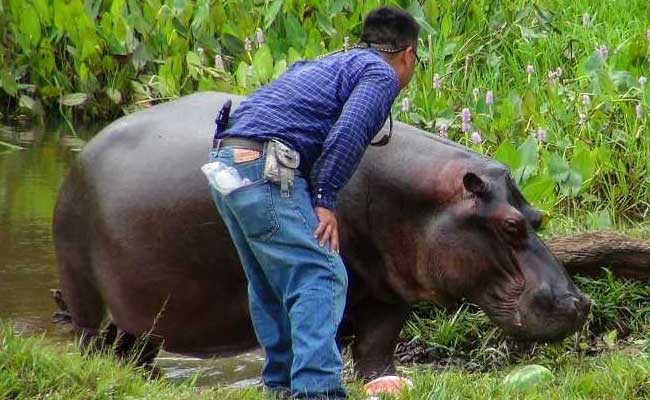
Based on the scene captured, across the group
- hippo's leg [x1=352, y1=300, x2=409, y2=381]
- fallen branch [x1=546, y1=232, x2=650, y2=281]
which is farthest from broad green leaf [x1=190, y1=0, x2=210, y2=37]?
hippo's leg [x1=352, y1=300, x2=409, y2=381]

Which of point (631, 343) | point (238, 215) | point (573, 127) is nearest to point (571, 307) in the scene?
point (631, 343)

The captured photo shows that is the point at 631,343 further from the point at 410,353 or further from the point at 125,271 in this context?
the point at 125,271

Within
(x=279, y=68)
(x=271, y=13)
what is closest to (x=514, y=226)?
(x=279, y=68)

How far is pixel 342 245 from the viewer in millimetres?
5277

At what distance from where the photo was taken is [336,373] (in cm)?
443

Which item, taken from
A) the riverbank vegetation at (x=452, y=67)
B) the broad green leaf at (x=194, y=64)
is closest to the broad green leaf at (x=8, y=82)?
the riverbank vegetation at (x=452, y=67)

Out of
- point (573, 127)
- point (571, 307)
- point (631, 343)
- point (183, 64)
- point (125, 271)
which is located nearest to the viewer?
point (571, 307)

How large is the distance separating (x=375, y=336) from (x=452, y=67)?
14.2 ft

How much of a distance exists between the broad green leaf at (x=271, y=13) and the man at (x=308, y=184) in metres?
5.44

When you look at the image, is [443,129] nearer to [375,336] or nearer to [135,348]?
[375,336]

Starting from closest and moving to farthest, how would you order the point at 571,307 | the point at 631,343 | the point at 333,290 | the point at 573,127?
1. the point at 333,290
2. the point at 571,307
3. the point at 631,343
4. the point at 573,127

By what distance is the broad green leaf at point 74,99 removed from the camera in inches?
438

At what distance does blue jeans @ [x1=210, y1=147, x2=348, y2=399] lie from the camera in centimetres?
439

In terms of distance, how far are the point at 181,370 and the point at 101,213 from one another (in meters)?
1.06
